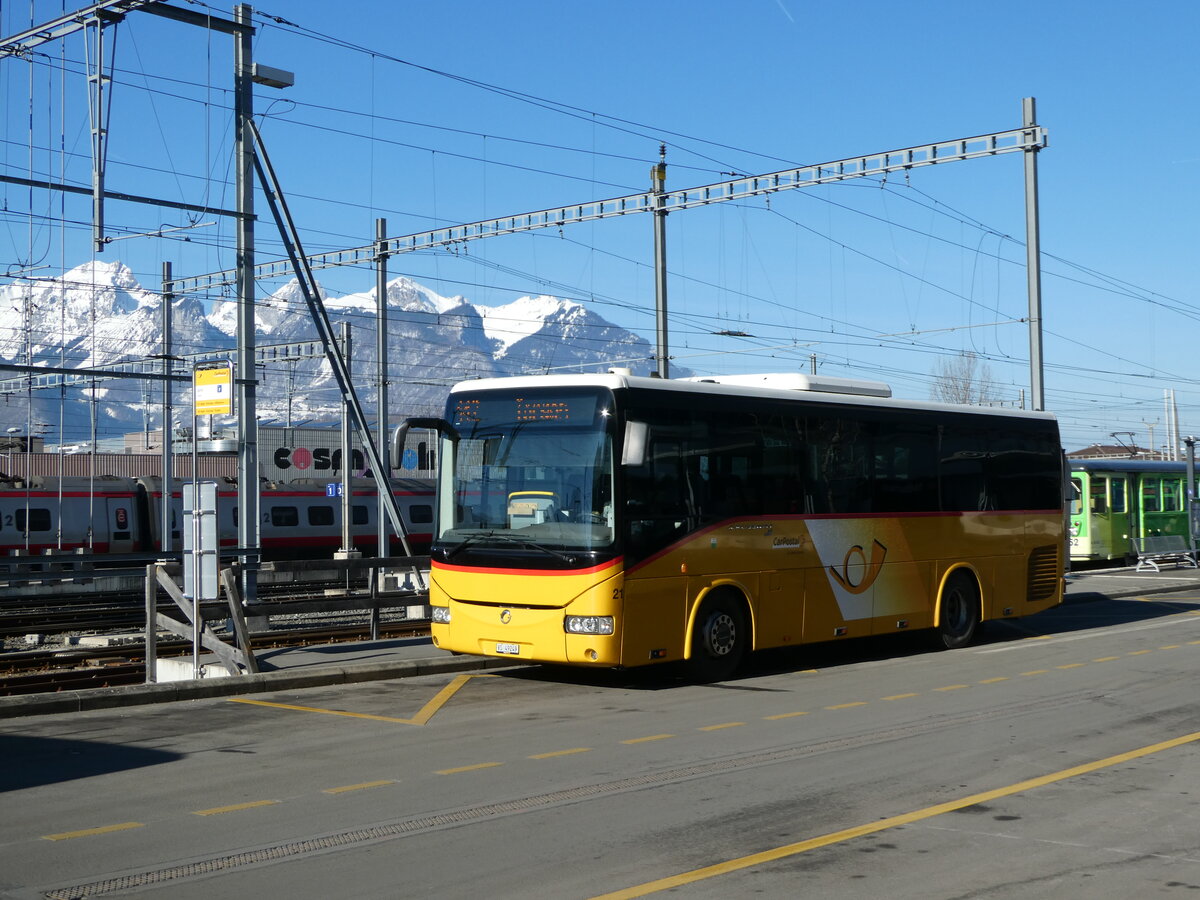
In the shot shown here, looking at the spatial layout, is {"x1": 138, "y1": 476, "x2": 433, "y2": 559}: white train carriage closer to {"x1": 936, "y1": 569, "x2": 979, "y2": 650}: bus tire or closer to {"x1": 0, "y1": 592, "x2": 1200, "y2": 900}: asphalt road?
{"x1": 936, "y1": 569, "x2": 979, "y2": 650}: bus tire

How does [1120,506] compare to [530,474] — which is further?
[1120,506]

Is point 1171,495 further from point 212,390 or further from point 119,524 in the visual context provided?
point 119,524

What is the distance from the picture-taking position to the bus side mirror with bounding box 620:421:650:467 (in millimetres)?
13539

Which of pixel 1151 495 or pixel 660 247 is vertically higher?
pixel 660 247

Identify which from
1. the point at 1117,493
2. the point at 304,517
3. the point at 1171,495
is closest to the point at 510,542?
the point at 1117,493

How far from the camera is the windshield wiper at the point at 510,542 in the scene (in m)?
13.6

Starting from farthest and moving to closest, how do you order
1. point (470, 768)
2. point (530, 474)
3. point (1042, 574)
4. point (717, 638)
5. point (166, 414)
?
point (166, 414) < point (1042, 574) < point (717, 638) < point (530, 474) < point (470, 768)

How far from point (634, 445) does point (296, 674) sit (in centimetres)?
→ 427

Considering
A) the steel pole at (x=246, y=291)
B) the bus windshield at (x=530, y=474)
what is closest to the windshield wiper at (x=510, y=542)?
the bus windshield at (x=530, y=474)

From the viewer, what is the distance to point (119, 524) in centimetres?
4319

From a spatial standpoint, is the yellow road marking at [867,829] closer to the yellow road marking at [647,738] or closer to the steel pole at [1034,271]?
the yellow road marking at [647,738]

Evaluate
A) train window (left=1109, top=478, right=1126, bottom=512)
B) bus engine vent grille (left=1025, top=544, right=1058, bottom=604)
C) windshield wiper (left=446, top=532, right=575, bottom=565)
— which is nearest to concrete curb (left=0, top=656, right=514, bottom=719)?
windshield wiper (left=446, top=532, right=575, bottom=565)

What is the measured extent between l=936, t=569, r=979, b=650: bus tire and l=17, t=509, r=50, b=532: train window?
99.8 ft

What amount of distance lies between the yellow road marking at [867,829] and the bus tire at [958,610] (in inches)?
307
